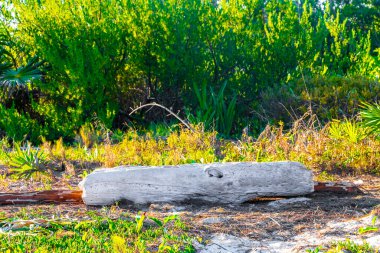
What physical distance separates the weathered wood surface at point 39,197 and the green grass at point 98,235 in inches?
37.7

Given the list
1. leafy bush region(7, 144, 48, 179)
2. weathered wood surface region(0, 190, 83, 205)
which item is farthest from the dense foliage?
weathered wood surface region(0, 190, 83, 205)

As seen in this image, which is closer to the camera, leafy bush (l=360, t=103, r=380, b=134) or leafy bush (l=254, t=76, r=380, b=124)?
leafy bush (l=360, t=103, r=380, b=134)

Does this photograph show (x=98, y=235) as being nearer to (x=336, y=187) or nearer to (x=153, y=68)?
(x=336, y=187)

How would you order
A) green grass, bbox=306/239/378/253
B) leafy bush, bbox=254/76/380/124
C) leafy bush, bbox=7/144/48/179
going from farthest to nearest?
leafy bush, bbox=254/76/380/124 → leafy bush, bbox=7/144/48/179 → green grass, bbox=306/239/378/253

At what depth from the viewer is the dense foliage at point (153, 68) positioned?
11.4m

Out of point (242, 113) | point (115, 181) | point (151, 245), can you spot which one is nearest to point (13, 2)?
point (242, 113)

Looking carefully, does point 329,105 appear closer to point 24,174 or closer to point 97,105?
point 97,105

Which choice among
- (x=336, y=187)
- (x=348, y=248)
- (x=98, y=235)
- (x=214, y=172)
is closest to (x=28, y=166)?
(x=214, y=172)

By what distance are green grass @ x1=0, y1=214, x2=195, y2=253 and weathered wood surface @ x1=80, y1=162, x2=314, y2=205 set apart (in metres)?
0.77

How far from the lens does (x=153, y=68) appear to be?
1212 centimetres

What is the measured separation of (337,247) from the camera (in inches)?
155

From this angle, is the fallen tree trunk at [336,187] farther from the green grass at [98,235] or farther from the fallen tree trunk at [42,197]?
the fallen tree trunk at [42,197]

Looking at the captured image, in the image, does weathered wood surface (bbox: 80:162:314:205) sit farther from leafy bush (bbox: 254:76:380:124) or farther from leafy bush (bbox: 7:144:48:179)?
leafy bush (bbox: 254:76:380:124)

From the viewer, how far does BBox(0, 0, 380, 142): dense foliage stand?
37.2 ft
